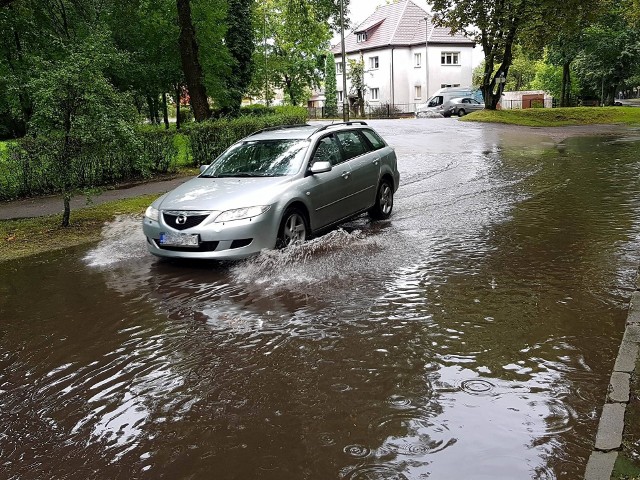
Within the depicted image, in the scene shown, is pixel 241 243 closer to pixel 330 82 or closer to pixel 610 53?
pixel 610 53

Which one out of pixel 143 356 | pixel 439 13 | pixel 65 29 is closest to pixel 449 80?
pixel 439 13

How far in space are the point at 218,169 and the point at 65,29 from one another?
936 cm

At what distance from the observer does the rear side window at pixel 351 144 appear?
9762mm

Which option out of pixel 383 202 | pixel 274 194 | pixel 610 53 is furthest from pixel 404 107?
pixel 274 194

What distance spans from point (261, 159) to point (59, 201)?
626cm


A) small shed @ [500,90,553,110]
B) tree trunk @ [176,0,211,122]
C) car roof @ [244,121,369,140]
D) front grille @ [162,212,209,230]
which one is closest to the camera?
front grille @ [162,212,209,230]

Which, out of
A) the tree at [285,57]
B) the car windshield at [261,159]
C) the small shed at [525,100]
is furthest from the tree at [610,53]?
the car windshield at [261,159]

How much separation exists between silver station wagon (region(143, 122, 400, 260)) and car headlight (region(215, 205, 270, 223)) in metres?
0.01

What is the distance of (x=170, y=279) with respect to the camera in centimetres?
757

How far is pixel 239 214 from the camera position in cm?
761

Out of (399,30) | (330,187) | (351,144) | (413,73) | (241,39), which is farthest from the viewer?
(399,30)

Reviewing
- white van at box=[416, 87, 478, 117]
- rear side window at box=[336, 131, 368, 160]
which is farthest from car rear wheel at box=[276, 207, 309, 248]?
white van at box=[416, 87, 478, 117]

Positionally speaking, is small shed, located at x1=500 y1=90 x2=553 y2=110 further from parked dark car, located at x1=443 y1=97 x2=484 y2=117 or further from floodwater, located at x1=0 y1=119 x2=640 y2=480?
floodwater, located at x1=0 y1=119 x2=640 y2=480

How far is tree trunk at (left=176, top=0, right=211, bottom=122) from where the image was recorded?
19.5 metres
